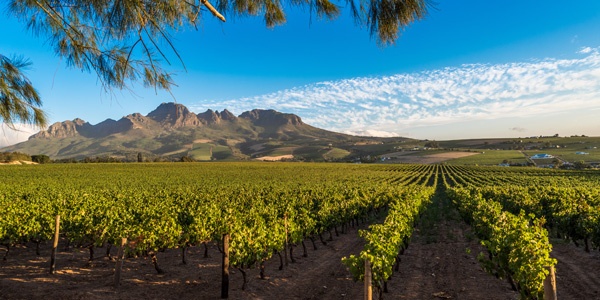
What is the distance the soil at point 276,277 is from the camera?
1000 centimetres

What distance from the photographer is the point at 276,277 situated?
1209 centimetres

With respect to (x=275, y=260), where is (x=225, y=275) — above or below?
above

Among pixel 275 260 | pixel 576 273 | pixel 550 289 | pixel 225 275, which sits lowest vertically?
pixel 275 260

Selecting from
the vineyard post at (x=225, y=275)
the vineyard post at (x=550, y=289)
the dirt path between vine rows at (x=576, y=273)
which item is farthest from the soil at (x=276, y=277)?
the vineyard post at (x=550, y=289)

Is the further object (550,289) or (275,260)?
(275,260)

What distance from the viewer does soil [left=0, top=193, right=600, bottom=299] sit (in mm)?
10000

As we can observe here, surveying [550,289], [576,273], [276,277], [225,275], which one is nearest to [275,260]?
[276,277]

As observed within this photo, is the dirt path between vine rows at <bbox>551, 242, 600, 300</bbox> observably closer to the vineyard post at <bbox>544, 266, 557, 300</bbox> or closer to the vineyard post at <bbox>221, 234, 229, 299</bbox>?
the vineyard post at <bbox>544, 266, 557, 300</bbox>

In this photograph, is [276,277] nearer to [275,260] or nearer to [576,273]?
[275,260]

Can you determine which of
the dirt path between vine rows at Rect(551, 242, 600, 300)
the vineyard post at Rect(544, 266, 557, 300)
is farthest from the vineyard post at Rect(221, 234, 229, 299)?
the dirt path between vine rows at Rect(551, 242, 600, 300)

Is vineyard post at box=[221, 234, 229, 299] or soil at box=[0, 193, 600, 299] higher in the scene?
vineyard post at box=[221, 234, 229, 299]

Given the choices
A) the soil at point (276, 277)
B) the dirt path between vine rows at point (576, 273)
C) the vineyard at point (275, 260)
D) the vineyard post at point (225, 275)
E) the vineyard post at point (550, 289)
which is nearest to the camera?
the vineyard post at point (550, 289)

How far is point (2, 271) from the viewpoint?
11969 millimetres

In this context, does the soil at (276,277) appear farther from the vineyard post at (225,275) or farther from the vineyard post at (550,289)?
the vineyard post at (550,289)
